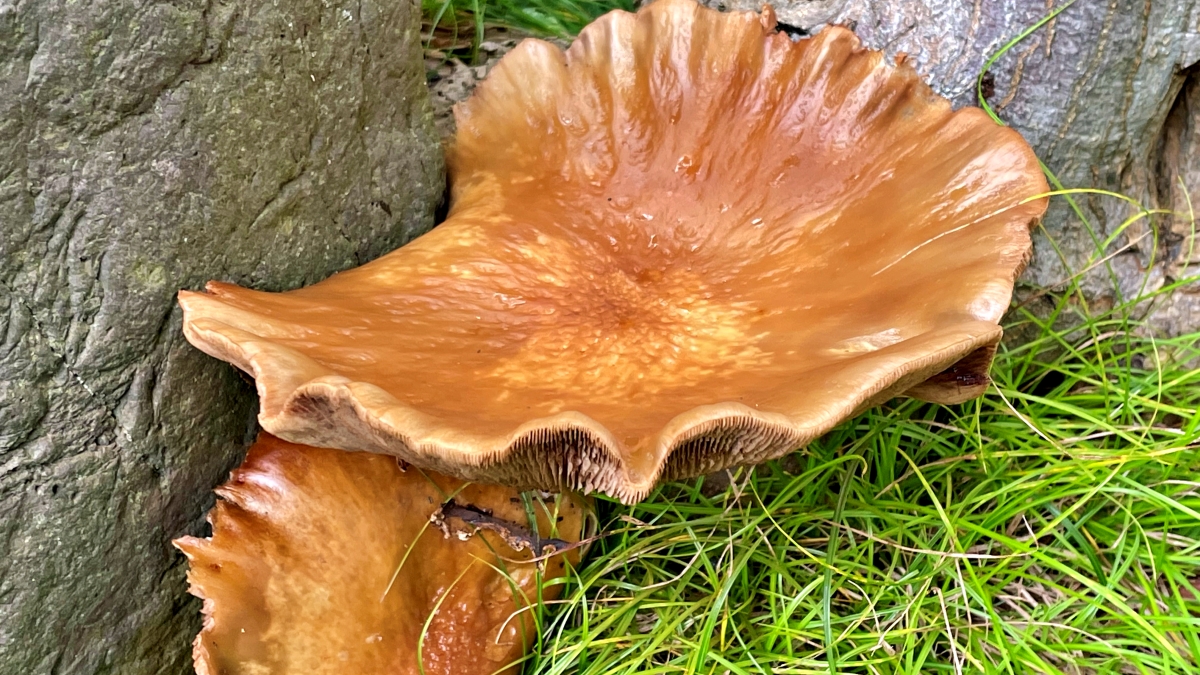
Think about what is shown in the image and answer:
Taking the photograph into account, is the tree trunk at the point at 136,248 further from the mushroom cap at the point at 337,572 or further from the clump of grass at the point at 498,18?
the clump of grass at the point at 498,18

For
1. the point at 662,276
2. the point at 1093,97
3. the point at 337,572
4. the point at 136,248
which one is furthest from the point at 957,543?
the point at 136,248

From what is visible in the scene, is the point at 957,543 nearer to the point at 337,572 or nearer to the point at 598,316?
the point at 598,316

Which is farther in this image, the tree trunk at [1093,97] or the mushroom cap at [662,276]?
the tree trunk at [1093,97]

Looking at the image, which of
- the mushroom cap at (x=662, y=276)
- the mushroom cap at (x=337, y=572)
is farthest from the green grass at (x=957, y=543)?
the mushroom cap at (x=662, y=276)

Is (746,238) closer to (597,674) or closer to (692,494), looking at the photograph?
(692,494)

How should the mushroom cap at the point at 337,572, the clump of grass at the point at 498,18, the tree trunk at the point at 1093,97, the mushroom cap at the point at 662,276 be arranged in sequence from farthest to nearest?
the clump of grass at the point at 498,18
the tree trunk at the point at 1093,97
the mushroom cap at the point at 337,572
the mushroom cap at the point at 662,276

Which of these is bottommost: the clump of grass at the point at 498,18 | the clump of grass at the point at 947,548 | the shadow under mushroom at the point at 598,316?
the clump of grass at the point at 947,548
